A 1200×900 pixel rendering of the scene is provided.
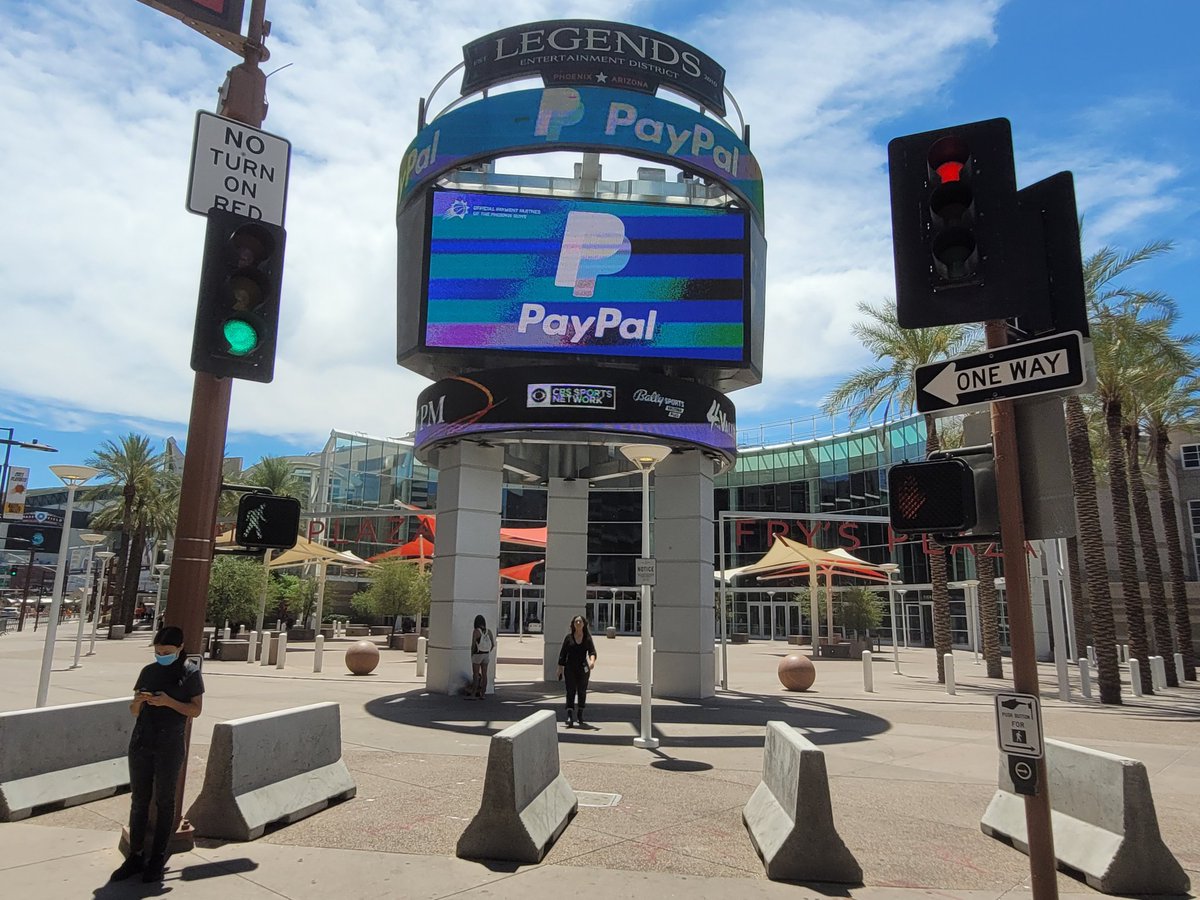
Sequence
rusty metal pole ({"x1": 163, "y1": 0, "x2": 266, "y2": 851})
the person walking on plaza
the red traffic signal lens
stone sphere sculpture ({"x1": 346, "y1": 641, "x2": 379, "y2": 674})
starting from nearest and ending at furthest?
the red traffic signal lens
rusty metal pole ({"x1": 163, "y1": 0, "x2": 266, "y2": 851})
the person walking on plaza
stone sphere sculpture ({"x1": 346, "y1": 641, "x2": 379, "y2": 674})

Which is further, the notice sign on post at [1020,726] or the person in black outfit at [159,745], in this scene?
the person in black outfit at [159,745]

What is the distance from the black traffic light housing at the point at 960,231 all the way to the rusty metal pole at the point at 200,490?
5613 mm

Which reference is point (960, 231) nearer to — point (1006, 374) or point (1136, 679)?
point (1006, 374)

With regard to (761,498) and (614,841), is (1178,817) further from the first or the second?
(761,498)

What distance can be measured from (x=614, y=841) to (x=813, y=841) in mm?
1793

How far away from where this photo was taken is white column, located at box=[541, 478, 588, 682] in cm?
2270

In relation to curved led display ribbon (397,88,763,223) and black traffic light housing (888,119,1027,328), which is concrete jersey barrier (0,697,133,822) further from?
curved led display ribbon (397,88,763,223)

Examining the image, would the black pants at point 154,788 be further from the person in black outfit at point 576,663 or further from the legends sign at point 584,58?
the legends sign at point 584,58

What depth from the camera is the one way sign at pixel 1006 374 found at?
454cm

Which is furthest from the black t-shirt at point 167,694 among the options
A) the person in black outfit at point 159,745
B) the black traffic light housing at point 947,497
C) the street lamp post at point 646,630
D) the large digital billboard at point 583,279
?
the large digital billboard at point 583,279

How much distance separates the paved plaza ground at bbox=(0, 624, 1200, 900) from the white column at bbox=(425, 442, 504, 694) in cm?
98

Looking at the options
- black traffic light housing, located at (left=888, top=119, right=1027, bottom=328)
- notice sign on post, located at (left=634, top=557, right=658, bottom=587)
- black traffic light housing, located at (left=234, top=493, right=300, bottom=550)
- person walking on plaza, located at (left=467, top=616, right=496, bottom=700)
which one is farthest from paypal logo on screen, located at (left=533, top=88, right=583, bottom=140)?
black traffic light housing, located at (left=888, top=119, right=1027, bottom=328)

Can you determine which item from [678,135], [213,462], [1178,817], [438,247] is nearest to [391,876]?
[213,462]

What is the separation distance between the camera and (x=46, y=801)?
781 centimetres
